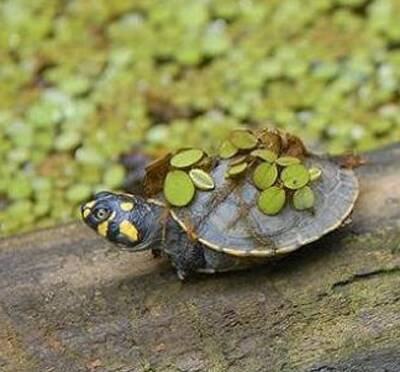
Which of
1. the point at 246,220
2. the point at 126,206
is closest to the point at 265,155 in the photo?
the point at 246,220

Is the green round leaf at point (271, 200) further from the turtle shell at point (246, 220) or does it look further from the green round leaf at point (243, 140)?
the green round leaf at point (243, 140)

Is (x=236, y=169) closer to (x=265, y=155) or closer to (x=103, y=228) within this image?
(x=265, y=155)

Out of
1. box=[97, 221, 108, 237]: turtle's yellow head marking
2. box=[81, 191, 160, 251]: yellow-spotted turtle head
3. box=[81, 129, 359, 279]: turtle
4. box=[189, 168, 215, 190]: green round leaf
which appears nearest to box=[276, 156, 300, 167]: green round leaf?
box=[81, 129, 359, 279]: turtle

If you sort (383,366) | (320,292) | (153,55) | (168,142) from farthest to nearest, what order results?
(153,55)
(168,142)
(320,292)
(383,366)

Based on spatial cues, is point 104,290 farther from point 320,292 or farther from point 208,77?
point 208,77

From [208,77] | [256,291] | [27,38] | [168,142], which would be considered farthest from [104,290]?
[27,38]

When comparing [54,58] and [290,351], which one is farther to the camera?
[54,58]

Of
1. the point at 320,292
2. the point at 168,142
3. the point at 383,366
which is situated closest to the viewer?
the point at 383,366
